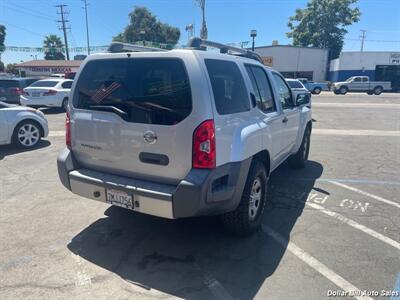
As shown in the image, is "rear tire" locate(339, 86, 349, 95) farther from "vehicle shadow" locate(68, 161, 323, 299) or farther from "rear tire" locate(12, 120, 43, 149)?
"vehicle shadow" locate(68, 161, 323, 299)

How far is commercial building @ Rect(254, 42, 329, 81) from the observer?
47531 millimetres

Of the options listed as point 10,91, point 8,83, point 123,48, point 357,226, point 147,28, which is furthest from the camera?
point 147,28

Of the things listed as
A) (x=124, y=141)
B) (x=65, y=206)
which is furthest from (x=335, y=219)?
(x=65, y=206)

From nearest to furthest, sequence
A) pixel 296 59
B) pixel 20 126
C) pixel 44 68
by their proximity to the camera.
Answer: pixel 20 126 → pixel 296 59 → pixel 44 68

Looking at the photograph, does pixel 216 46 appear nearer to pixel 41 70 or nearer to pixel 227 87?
pixel 227 87

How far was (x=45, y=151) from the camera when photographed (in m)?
7.97

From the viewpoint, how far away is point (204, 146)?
2.98m

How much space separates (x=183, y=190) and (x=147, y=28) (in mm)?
70325

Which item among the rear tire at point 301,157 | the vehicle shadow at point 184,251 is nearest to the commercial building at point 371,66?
the rear tire at point 301,157

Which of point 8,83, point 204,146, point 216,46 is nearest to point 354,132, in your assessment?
point 216,46

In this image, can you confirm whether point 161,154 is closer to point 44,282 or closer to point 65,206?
point 44,282

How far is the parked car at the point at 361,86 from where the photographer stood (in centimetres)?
3775

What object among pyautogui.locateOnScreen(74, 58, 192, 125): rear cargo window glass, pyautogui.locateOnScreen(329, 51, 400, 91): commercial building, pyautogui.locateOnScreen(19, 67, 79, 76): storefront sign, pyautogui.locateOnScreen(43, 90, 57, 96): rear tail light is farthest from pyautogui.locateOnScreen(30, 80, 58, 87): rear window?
pyautogui.locateOnScreen(19, 67, 79, 76): storefront sign

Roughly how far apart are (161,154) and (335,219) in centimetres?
258
